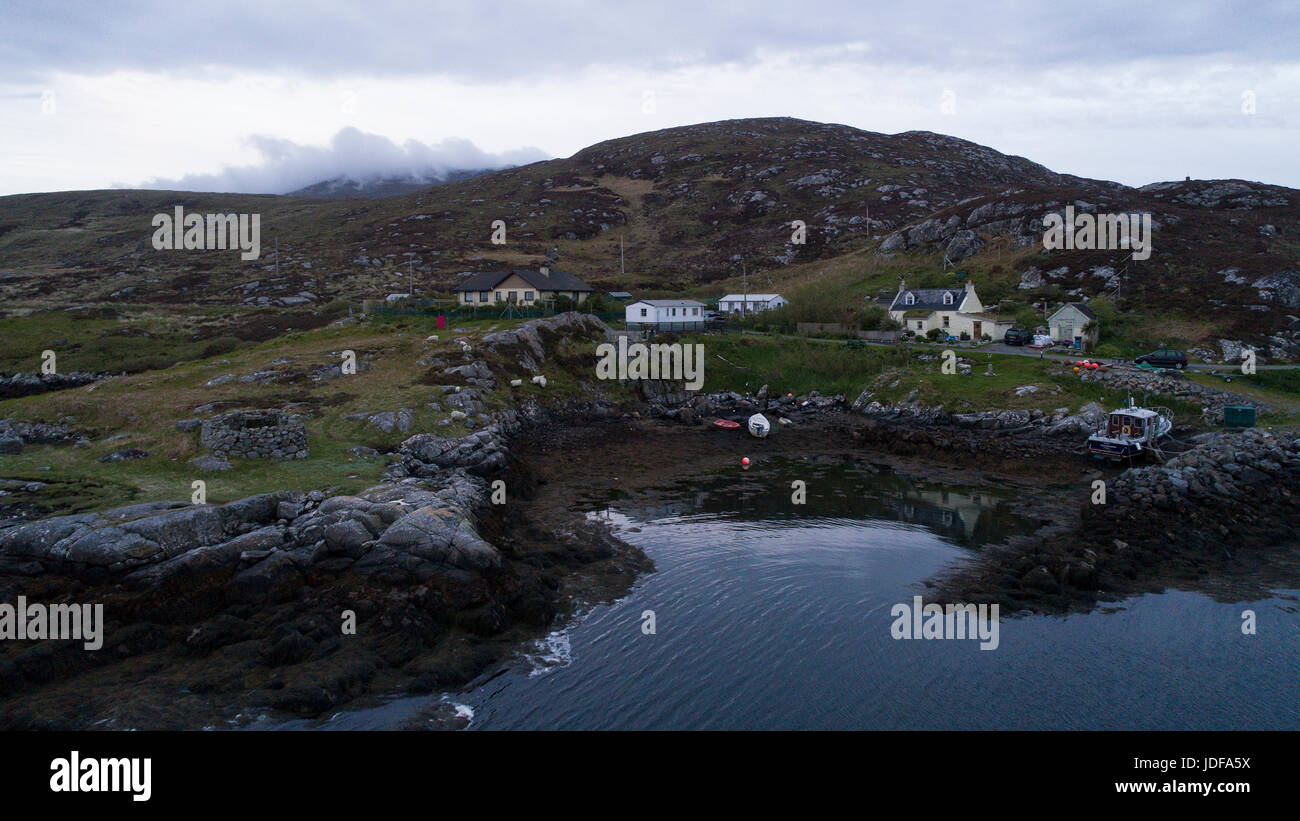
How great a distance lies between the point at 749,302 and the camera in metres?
89.2

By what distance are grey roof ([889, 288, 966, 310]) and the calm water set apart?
5103cm

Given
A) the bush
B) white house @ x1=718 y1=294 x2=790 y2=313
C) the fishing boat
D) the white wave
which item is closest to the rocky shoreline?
the white wave

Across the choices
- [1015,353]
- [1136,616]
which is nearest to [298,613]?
[1136,616]

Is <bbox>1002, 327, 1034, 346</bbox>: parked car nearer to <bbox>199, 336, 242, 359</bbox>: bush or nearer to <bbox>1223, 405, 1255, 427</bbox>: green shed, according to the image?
<bbox>1223, 405, 1255, 427</bbox>: green shed

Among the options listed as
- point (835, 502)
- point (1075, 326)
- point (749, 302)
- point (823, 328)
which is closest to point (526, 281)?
point (749, 302)

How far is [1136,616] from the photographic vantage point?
22.3 m

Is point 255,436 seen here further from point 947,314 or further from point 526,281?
point 947,314

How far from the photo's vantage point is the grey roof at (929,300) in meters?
72.9

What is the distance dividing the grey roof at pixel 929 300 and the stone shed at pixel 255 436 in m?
63.9

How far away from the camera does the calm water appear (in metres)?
17.2

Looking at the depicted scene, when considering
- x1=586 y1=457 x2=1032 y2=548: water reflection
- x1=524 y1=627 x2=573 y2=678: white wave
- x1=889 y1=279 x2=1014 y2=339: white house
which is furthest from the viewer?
x1=889 y1=279 x2=1014 y2=339: white house

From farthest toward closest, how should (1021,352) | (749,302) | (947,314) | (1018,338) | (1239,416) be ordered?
(749,302)
(947,314)
(1018,338)
(1021,352)
(1239,416)

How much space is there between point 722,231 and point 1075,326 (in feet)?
274
